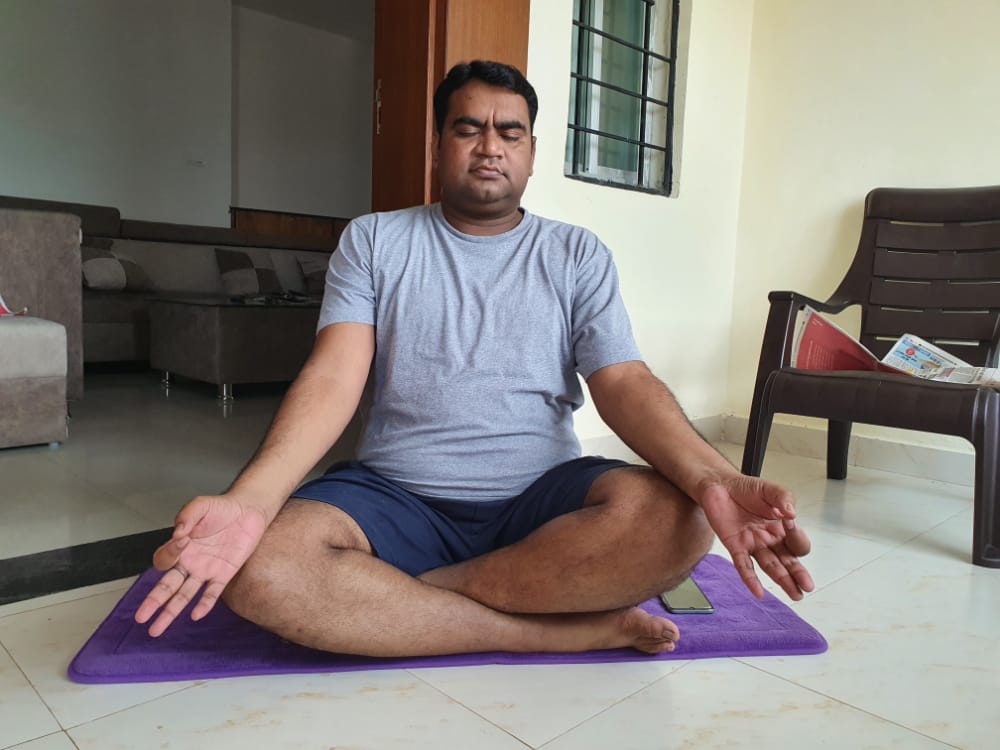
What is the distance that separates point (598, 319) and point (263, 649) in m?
0.74

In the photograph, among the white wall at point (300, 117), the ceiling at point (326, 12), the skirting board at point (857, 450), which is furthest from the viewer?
the white wall at point (300, 117)

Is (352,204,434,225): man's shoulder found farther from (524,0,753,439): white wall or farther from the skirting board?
the skirting board

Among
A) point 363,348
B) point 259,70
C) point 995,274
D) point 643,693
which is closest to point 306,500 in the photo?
point 363,348

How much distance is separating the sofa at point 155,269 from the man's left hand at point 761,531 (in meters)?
3.09

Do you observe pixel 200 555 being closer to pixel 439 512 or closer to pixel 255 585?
pixel 255 585

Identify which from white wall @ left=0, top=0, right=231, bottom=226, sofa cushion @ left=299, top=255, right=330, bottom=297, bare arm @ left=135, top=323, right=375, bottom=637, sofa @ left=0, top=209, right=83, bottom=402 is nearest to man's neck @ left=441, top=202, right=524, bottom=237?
bare arm @ left=135, top=323, right=375, bottom=637

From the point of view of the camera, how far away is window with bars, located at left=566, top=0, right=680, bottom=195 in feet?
8.05

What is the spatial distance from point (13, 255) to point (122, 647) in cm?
226

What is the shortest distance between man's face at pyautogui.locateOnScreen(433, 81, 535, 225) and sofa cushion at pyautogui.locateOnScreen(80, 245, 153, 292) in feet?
11.2

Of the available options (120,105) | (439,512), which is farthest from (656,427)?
(120,105)

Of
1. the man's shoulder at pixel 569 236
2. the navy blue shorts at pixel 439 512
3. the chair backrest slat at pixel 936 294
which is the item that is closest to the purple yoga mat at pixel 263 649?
the navy blue shorts at pixel 439 512

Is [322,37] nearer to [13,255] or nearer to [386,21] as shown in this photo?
[13,255]

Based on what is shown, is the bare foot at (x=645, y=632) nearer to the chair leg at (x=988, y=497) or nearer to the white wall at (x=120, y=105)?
the chair leg at (x=988, y=497)

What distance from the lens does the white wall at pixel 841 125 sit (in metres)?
2.43
